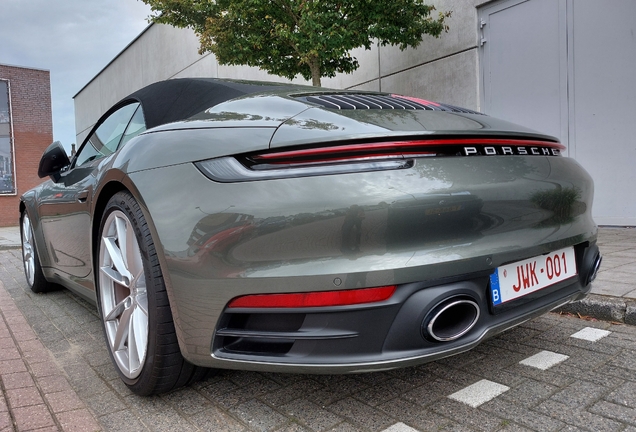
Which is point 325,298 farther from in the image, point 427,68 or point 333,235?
point 427,68

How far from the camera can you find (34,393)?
2.11 metres

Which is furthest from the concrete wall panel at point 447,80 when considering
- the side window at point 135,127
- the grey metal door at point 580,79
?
the side window at point 135,127

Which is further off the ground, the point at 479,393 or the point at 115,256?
the point at 115,256

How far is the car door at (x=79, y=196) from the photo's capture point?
2.56 m

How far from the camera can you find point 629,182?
6473 mm

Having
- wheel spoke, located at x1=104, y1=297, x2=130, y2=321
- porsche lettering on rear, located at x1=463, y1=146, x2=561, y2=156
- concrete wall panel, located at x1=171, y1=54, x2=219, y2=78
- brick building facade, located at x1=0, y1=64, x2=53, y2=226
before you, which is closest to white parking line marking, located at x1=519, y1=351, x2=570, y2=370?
porsche lettering on rear, located at x1=463, y1=146, x2=561, y2=156

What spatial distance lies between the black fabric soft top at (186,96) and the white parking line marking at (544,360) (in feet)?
5.67

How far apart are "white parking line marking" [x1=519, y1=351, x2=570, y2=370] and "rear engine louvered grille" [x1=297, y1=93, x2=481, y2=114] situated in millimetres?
1179

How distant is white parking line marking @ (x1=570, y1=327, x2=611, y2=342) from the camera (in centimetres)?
262

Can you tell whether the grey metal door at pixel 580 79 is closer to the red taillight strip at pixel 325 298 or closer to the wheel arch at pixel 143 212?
the red taillight strip at pixel 325 298

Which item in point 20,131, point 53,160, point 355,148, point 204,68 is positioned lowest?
point 355,148

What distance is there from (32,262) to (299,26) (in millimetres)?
5458

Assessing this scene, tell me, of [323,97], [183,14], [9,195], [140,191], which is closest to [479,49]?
[183,14]

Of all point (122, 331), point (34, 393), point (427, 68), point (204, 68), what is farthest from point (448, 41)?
point (204, 68)
